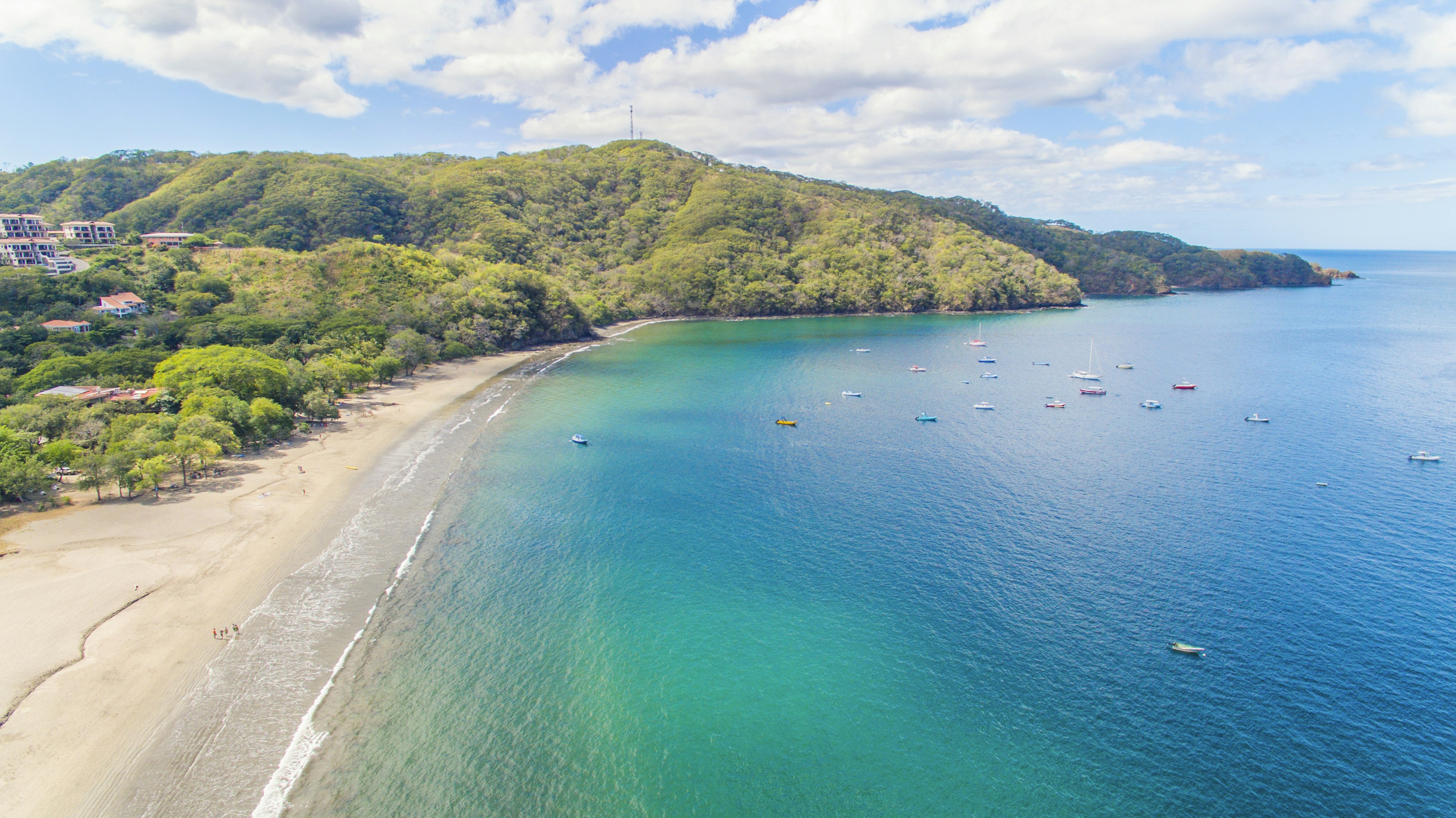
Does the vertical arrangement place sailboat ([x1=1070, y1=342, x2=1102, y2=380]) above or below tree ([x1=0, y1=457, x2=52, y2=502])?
above

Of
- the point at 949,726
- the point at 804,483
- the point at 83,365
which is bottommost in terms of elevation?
the point at 949,726

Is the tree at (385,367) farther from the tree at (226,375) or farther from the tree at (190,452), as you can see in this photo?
the tree at (190,452)

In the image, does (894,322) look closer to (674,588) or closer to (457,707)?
(674,588)

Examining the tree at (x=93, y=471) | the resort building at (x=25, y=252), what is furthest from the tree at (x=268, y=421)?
the resort building at (x=25, y=252)

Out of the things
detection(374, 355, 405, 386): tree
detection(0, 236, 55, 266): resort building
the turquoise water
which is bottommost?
the turquoise water

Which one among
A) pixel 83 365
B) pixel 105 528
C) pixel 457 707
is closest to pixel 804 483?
pixel 457 707

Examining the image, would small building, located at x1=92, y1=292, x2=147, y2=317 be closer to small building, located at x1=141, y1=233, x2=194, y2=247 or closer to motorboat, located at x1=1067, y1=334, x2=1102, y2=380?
small building, located at x1=141, y1=233, x2=194, y2=247

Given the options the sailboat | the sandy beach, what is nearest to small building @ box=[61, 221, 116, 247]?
the sandy beach
